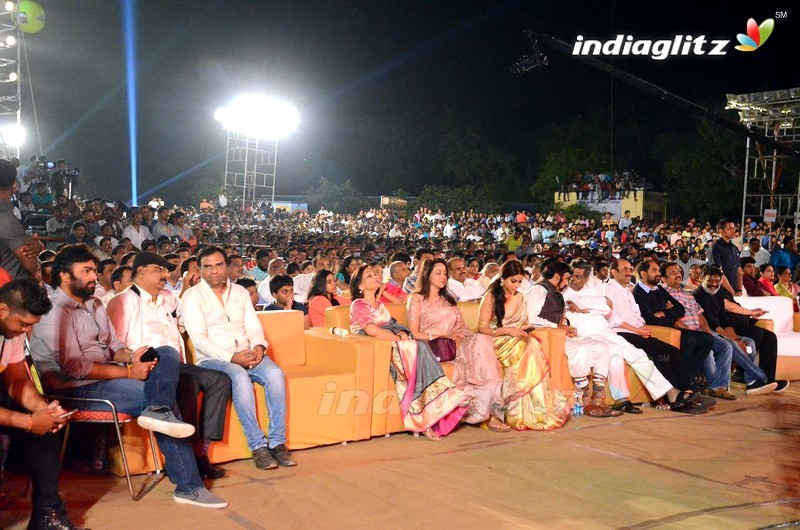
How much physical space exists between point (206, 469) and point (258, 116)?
25.2m

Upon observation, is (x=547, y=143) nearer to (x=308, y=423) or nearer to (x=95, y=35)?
(x=95, y=35)

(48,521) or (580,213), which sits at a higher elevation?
(580,213)

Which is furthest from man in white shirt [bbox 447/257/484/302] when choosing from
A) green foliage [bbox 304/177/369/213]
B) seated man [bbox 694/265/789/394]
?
green foliage [bbox 304/177/369/213]

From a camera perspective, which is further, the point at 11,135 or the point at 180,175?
the point at 180,175

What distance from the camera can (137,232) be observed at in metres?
12.2

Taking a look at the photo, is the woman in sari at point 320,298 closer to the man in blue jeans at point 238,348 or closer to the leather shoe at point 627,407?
the man in blue jeans at point 238,348

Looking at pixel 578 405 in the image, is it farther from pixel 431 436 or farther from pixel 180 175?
pixel 180 175

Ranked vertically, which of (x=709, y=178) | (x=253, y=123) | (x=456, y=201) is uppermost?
(x=253, y=123)

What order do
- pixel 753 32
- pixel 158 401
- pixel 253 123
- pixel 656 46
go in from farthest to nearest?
1. pixel 253 123
2. pixel 753 32
3. pixel 656 46
4. pixel 158 401

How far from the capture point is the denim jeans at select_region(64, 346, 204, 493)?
4.25m

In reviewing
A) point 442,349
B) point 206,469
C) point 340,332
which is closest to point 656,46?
point 442,349

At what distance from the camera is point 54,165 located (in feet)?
51.0

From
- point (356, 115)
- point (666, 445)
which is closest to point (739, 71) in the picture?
point (356, 115)

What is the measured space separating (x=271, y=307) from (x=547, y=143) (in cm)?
3927
